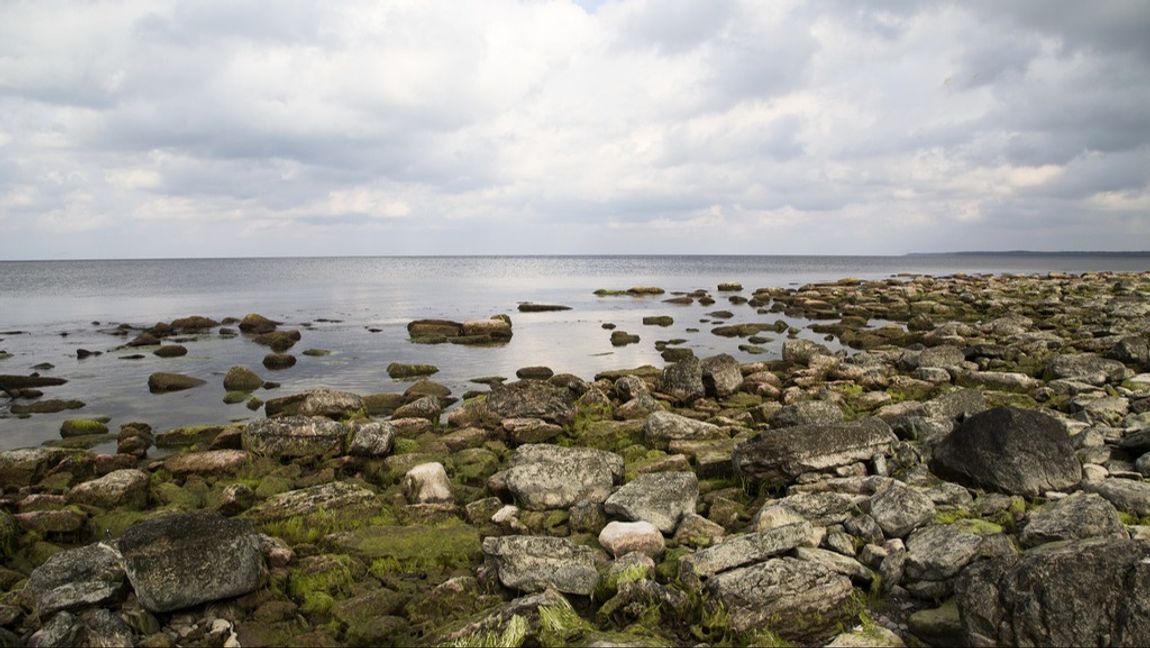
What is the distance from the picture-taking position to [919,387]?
19531 millimetres

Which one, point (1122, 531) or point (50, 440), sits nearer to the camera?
point (1122, 531)

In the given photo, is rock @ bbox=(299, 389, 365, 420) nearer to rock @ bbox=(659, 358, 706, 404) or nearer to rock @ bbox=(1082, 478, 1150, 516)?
rock @ bbox=(659, 358, 706, 404)

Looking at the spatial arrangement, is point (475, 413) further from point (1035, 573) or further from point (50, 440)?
point (1035, 573)

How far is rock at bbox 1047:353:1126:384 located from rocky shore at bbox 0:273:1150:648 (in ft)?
0.23

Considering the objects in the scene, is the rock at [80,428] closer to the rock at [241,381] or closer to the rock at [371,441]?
the rock at [241,381]

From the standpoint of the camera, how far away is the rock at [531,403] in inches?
688

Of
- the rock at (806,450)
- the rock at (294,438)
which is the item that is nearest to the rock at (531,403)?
the rock at (294,438)

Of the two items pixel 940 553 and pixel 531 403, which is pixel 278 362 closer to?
pixel 531 403

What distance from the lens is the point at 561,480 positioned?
37.4ft

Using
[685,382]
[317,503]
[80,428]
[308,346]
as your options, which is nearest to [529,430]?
[317,503]

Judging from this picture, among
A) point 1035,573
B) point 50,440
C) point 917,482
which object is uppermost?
point 1035,573

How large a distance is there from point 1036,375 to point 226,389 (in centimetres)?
2756

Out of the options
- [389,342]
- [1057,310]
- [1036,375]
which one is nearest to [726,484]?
[1036,375]

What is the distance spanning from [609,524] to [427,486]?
150 inches
